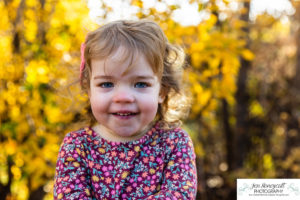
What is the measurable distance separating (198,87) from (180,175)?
1.59m

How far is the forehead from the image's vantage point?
1.64 metres

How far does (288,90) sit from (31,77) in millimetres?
3130

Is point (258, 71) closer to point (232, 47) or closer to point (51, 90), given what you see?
point (232, 47)

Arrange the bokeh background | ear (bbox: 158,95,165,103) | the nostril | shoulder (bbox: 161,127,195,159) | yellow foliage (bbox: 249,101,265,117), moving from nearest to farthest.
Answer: the nostril < shoulder (bbox: 161,127,195,159) < ear (bbox: 158,95,165,103) < the bokeh background < yellow foliage (bbox: 249,101,265,117)

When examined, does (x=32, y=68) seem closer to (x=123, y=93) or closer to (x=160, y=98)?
(x=160, y=98)

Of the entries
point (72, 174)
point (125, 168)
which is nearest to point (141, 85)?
point (125, 168)

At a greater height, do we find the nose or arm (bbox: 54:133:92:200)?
the nose

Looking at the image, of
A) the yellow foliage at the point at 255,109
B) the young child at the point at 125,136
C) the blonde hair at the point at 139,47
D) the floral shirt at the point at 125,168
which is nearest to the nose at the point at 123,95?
the young child at the point at 125,136

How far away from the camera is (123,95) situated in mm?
1637

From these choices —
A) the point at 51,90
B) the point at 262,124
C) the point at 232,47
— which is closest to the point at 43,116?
the point at 51,90

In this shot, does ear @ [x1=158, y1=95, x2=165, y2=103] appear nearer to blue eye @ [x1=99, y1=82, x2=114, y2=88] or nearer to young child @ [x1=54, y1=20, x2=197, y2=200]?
young child @ [x1=54, y1=20, x2=197, y2=200]

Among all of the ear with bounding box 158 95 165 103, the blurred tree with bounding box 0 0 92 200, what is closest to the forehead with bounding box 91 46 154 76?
the ear with bounding box 158 95 165 103

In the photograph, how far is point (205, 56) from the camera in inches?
117

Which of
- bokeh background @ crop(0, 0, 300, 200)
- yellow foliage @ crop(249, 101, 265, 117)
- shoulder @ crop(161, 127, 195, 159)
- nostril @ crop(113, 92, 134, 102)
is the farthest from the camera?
yellow foliage @ crop(249, 101, 265, 117)
